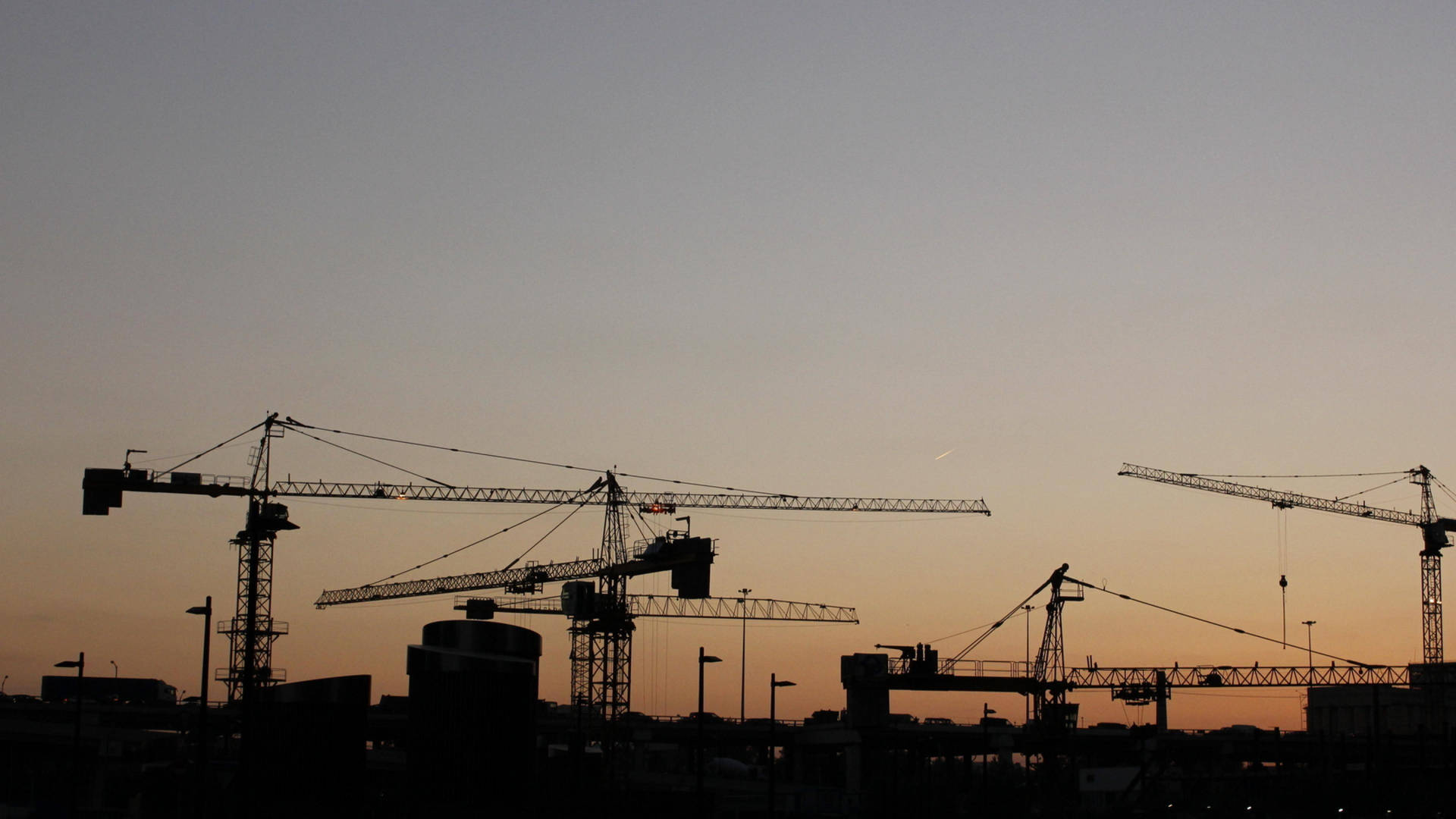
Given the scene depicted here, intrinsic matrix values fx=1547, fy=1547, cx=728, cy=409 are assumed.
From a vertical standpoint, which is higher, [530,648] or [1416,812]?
[530,648]

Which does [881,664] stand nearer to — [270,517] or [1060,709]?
[1060,709]

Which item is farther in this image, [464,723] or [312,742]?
[312,742]

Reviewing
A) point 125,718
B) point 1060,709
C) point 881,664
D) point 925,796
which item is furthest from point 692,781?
point 125,718

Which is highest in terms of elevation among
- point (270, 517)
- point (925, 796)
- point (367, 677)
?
point (270, 517)

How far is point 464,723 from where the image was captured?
86312mm

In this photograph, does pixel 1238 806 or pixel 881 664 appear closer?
pixel 1238 806

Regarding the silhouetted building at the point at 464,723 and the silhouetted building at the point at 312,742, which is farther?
the silhouetted building at the point at 312,742

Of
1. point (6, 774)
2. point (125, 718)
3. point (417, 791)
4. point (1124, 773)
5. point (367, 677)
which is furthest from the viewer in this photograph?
point (125, 718)

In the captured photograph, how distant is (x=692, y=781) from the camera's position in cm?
13950

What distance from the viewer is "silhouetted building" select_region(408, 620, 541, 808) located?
85.7 m

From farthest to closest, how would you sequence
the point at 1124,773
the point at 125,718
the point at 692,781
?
the point at 125,718, the point at 1124,773, the point at 692,781

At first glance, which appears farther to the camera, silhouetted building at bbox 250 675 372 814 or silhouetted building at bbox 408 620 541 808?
silhouetted building at bbox 250 675 372 814

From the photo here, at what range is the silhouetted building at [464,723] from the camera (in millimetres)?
85688

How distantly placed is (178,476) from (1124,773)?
10172 cm
